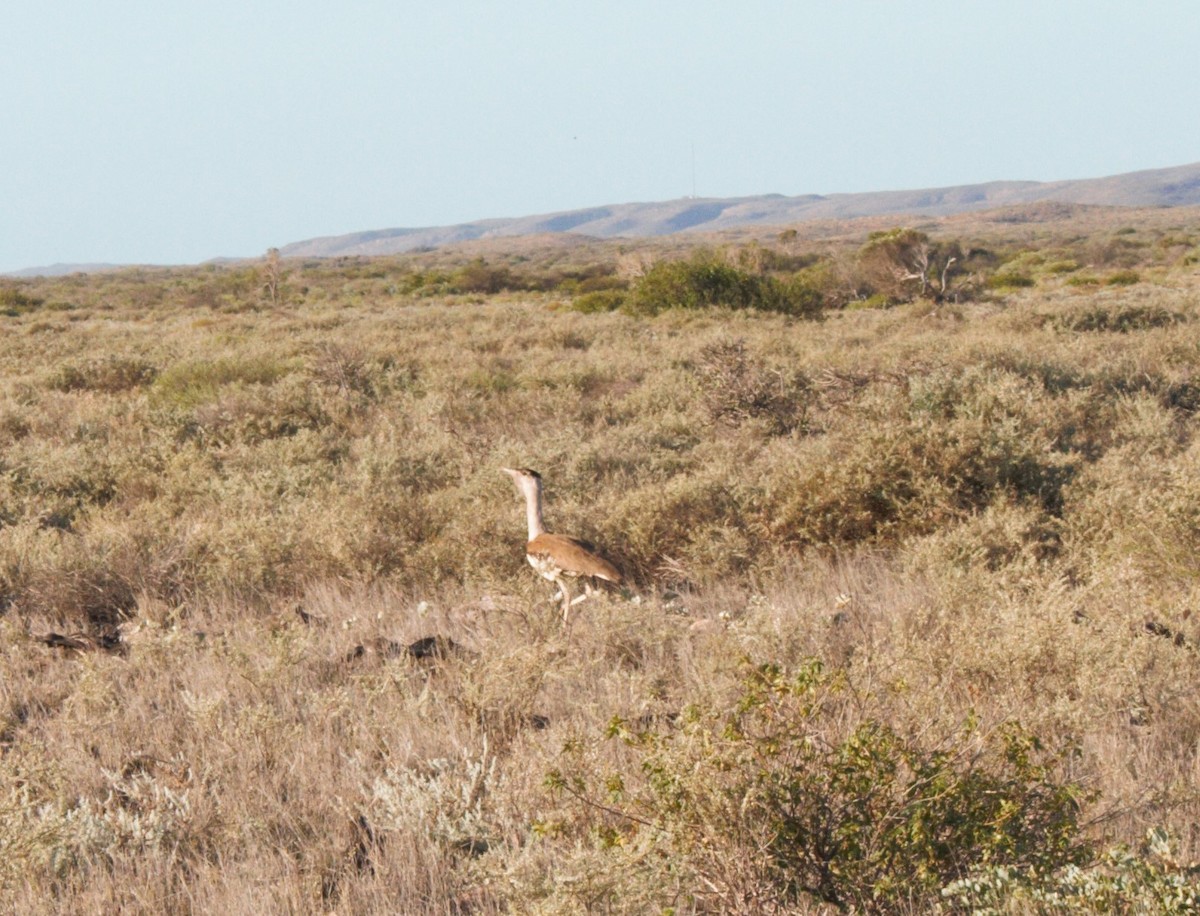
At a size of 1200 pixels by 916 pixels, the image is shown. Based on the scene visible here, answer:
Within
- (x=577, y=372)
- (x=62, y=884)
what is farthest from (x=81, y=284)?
(x=62, y=884)

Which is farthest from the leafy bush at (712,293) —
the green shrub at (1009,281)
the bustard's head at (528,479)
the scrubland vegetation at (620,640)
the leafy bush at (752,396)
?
the bustard's head at (528,479)

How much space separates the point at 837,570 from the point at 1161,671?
2268 millimetres

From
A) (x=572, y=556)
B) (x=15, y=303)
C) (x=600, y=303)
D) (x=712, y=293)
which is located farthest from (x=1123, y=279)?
(x=15, y=303)

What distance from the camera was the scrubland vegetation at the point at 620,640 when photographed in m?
2.46

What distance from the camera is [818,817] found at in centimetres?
246

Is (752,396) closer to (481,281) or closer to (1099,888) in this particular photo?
(1099,888)

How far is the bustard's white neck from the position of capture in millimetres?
5406

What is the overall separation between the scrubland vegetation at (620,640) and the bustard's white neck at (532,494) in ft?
1.08

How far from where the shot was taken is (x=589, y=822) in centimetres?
280

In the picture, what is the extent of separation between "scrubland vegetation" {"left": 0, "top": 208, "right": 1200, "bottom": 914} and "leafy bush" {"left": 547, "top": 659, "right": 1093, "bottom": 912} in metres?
0.01

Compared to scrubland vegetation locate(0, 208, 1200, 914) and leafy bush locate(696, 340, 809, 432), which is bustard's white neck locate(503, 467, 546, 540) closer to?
Answer: scrubland vegetation locate(0, 208, 1200, 914)

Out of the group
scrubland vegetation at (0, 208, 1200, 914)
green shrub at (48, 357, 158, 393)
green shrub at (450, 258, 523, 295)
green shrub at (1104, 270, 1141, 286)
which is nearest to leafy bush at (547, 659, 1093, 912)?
scrubland vegetation at (0, 208, 1200, 914)

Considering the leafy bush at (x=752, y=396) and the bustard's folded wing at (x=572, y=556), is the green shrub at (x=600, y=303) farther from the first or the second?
the bustard's folded wing at (x=572, y=556)

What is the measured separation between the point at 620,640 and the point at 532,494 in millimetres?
1152
